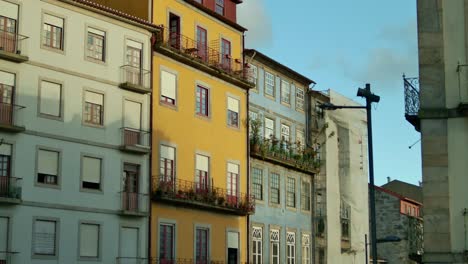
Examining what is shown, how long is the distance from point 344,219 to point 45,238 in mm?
29737

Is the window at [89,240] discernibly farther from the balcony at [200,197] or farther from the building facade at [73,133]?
the balcony at [200,197]

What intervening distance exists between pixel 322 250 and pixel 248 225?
1015 cm

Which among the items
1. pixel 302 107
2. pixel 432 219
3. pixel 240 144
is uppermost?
pixel 302 107

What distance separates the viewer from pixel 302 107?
60.9 m

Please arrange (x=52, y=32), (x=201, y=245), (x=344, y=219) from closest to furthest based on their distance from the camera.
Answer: (x=52, y=32)
(x=201, y=245)
(x=344, y=219)

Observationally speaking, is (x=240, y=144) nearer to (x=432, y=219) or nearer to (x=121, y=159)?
→ (x=121, y=159)

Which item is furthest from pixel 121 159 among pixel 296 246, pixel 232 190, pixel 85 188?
pixel 296 246

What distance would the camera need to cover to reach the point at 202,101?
1934 inches

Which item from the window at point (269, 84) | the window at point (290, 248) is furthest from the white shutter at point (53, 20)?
the window at point (290, 248)

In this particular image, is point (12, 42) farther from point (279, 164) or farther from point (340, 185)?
point (340, 185)

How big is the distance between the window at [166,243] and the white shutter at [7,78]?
1069 centimetres

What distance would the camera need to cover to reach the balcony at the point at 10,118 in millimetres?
37047

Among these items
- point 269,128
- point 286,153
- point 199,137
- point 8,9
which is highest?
point 8,9

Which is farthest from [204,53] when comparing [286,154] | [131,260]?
[131,260]
